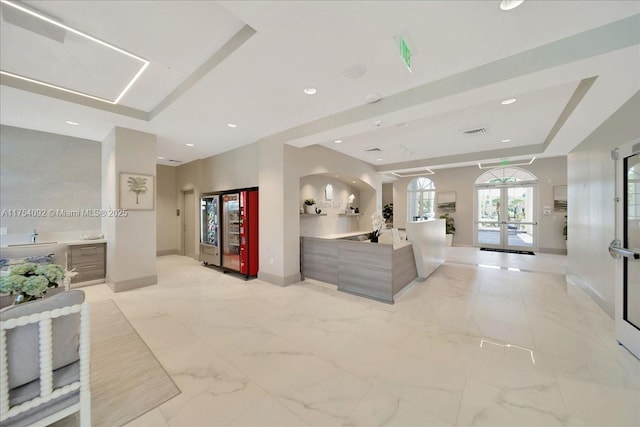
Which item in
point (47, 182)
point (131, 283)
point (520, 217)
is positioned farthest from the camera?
point (520, 217)

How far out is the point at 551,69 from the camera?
2127mm

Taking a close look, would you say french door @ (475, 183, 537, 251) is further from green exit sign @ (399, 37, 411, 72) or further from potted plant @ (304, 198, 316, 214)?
green exit sign @ (399, 37, 411, 72)

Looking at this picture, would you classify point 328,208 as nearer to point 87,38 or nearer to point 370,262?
point 370,262

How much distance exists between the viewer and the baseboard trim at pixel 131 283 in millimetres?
4105

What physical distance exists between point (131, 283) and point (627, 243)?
6812mm

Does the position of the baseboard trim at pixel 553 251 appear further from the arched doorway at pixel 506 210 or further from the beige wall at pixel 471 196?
the arched doorway at pixel 506 210

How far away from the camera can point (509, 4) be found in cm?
166

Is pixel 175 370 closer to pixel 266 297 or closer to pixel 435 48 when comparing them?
pixel 266 297

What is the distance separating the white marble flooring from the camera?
166cm

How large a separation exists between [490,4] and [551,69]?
0.97 m

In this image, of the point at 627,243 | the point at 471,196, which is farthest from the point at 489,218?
the point at 627,243

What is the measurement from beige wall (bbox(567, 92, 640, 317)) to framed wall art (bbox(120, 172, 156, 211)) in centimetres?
675

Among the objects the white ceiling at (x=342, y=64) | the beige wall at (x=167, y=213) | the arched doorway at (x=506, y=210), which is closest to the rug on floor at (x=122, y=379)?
→ the white ceiling at (x=342, y=64)

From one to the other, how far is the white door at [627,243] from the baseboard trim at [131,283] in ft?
Answer: 21.3
